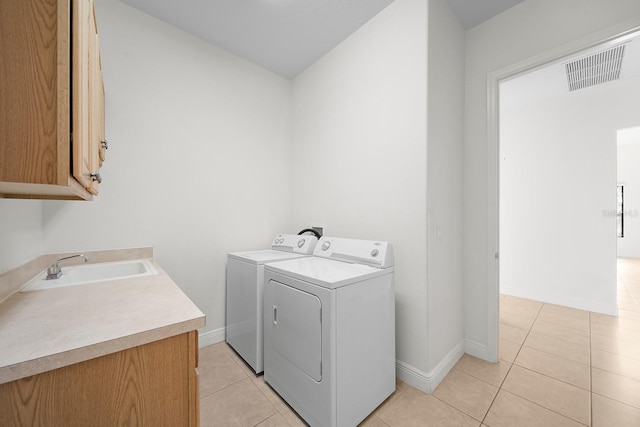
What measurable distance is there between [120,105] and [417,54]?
7.49 feet

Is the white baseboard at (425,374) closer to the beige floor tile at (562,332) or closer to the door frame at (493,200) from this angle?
the door frame at (493,200)

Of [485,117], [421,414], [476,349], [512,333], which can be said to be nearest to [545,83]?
[485,117]

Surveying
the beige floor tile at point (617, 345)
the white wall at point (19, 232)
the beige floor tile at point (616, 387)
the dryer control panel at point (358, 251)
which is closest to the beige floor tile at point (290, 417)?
the dryer control panel at point (358, 251)

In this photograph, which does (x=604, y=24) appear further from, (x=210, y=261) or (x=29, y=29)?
(x=210, y=261)

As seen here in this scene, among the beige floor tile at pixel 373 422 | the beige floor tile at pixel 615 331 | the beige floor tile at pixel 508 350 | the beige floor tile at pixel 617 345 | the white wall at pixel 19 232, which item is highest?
the white wall at pixel 19 232

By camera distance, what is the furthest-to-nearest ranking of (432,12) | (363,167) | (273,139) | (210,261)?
1. (273,139)
2. (210,261)
3. (363,167)
4. (432,12)

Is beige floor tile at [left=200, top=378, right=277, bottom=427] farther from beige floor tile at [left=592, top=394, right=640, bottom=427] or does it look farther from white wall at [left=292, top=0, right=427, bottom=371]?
beige floor tile at [left=592, top=394, right=640, bottom=427]

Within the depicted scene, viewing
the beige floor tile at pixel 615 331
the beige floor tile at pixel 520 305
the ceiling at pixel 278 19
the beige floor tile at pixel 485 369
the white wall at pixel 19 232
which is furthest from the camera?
the beige floor tile at pixel 520 305

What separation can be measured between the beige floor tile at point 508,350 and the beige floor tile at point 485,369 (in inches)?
3.4

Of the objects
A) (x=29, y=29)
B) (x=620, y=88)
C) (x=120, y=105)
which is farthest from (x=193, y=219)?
(x=620, y=88)

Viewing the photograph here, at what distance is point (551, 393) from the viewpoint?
1674 mm

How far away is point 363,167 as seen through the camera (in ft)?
7.13

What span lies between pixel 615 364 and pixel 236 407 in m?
2.92

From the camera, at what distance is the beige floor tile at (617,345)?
213 cm
